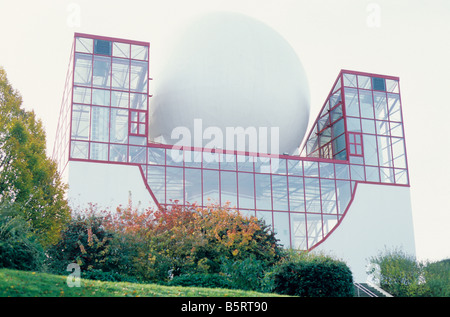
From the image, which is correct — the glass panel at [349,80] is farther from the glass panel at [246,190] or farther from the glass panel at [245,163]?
the glass panel at [246,190]

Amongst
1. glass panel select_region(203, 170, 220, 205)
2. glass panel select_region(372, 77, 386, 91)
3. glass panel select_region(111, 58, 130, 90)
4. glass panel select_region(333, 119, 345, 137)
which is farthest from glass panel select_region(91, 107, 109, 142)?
glass panel select_region(372, 77, 386, 91)

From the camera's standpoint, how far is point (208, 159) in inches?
1300

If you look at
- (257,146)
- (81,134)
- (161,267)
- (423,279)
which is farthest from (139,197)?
(423,279)

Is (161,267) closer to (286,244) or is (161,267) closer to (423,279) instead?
(423,279)

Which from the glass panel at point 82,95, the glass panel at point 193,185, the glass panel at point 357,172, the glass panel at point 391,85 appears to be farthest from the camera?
the glass panel at point 391,85

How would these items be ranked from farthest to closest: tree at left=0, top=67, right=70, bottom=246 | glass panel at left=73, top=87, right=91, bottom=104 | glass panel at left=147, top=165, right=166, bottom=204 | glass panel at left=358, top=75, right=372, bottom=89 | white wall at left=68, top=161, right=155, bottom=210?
glass panel at left=358, top=75, right=372, bottom=89, glass panel at left=73, top=87, right=91, bottom=104, glass panel at left=147, top=165, right=166, bottom=204, white wall at left=68, top=161, right=155, bottom=210, tree at left=0, top=67, right=70, bottom=246

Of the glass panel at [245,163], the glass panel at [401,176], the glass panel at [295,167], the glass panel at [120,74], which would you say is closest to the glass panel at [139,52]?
the glass panel at [120,74]

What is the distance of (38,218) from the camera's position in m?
20.4

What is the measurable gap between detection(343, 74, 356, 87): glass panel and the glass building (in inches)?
68.5

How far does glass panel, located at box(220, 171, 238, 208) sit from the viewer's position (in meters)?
32.9

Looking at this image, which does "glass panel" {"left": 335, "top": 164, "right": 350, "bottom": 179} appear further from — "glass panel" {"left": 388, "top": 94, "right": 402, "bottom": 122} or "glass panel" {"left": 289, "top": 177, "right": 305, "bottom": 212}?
"glass panel" {"left": 388, "top": 94, "right": 402, "bottom": 122}

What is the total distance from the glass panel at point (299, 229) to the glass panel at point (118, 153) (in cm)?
1020

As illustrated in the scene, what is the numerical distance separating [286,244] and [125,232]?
12.9m

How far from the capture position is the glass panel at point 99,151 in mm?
31719
